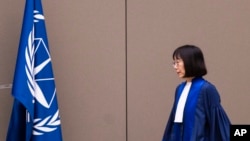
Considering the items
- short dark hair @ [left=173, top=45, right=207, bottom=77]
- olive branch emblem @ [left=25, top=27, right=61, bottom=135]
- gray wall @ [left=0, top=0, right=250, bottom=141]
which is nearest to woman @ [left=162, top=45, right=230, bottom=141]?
short dark hair @ [left=173, top=45, right=207, bottom=77]

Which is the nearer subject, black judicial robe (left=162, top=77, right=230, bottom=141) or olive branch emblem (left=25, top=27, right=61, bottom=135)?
black judicial robe (left=162, top=77, right=230, bottom=141)

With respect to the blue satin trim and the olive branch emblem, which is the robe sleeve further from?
the olive branch emblem

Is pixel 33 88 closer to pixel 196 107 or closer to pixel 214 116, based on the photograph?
pixel 196 107

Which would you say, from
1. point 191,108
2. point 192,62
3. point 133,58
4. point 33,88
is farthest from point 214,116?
point 133,58

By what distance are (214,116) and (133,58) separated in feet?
6.07

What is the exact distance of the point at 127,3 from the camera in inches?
228

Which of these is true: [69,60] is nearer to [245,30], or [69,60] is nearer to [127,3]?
[127,3]

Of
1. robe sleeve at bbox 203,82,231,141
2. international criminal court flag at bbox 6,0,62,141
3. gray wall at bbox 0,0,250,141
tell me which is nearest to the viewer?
robe sleeve at bbox 203,82,231,141

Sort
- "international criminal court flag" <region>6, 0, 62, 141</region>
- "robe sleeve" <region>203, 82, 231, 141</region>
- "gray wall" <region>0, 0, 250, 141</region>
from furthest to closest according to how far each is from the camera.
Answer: "gray wall" <region>0, 0, 250, 141</region>, "international criminal court flag" <region>6, 0, 62, 141</region>, "robe sleeve" <region>203, 82, 231, 141</region>

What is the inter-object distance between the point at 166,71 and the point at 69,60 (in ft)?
3.30

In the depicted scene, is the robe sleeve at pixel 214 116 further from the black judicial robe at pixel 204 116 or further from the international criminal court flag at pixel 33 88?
the international criminal court flag at pixel 33 88

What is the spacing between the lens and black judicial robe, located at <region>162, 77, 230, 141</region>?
4.10m

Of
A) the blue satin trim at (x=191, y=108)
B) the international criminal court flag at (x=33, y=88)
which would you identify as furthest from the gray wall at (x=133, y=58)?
the blue satin trim at (x=191, y=108)

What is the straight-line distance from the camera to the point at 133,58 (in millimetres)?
5812
